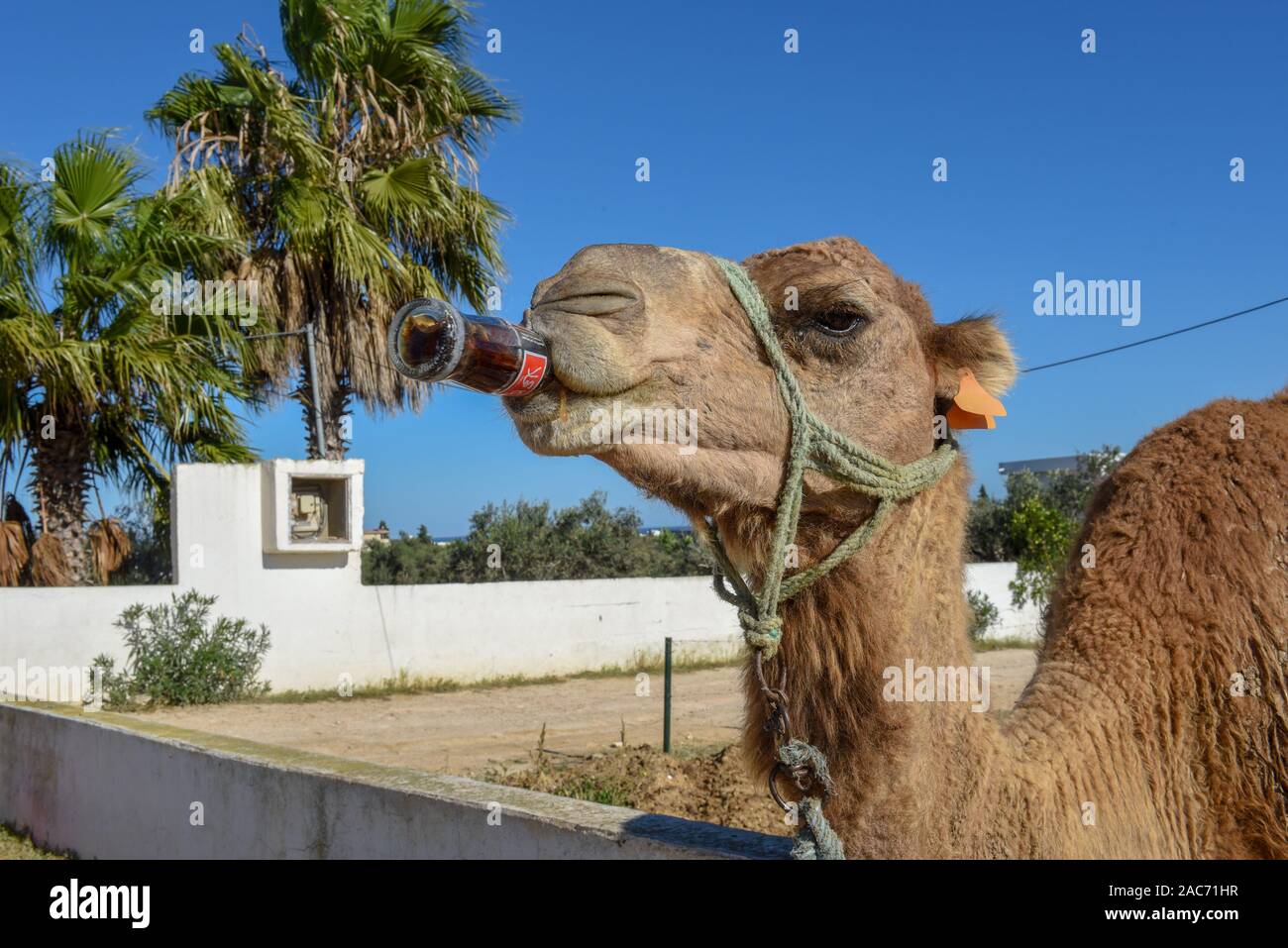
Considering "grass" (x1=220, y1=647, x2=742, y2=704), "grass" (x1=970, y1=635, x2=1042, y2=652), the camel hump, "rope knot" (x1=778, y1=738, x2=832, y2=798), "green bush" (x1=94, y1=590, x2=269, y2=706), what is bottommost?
"grass" (x1=970, y1=635, x2=1042, y2=652)

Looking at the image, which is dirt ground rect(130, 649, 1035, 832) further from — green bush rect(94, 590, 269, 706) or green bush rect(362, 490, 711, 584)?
green bush rect(362, 490, 711, 584)

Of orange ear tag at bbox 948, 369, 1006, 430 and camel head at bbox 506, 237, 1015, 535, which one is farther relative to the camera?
orange ear tag at bbox 948, 369, 1006, 430

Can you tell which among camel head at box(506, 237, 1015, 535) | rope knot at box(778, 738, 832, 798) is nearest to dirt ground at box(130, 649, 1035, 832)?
rope knot at box(778, 738, 832, 798)

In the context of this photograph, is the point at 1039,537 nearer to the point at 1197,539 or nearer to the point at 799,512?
the point at 1197,539

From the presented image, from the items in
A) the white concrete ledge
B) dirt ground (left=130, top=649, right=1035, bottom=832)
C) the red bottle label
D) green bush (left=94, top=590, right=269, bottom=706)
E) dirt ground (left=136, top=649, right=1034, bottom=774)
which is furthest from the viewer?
green bush (left=94, top=590, right=269, bottom=706)

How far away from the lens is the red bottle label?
2.15 m

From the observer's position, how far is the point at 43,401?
12.9 meters

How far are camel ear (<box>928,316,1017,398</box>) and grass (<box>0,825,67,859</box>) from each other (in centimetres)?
771

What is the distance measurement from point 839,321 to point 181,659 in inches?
493

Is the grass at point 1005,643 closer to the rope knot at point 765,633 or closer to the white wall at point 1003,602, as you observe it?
the white wall at point 1003,602

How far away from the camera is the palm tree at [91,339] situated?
1246 centimetres

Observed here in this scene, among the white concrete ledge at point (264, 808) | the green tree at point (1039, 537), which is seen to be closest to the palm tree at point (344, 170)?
the white concrete ledge at point (264, 808)

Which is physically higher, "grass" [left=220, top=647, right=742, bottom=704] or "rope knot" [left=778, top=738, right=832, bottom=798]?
"rope knot" [left=778, top=738, right=832, bottom=798]
